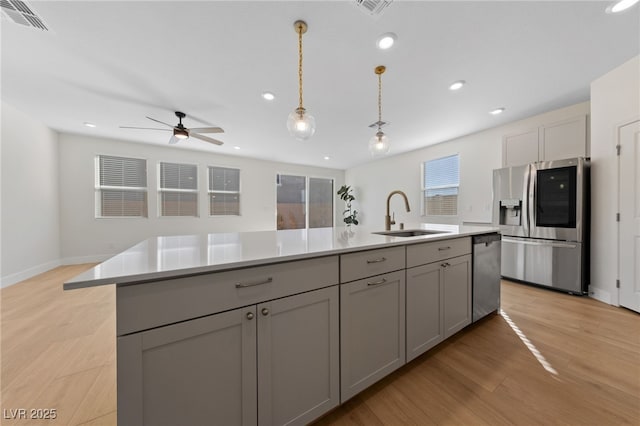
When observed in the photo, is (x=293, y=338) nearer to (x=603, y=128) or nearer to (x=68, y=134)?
(x=603, y=128)

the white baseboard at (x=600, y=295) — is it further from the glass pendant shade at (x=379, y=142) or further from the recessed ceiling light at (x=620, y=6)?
the glass pendant shade at (x=379, y=142)

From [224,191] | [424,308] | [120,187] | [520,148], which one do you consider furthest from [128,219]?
[520,148]

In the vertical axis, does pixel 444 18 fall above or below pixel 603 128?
above

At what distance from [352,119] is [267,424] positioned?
3703 millimetres

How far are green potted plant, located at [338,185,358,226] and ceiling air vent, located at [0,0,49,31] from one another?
235 inches

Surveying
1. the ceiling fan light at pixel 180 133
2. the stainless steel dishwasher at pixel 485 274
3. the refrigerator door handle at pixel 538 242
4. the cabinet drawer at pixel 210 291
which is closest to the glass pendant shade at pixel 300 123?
the cabinet drawer at pixel 210 291

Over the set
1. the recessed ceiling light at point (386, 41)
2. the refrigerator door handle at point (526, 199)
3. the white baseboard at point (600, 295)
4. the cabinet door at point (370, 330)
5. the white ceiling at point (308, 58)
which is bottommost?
the white baseboard at point (600, 295)

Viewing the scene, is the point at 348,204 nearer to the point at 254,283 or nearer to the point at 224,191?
the point at 224,191

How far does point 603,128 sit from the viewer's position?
8.37 feet

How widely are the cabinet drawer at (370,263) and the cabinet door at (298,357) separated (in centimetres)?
13

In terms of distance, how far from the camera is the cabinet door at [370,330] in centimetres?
118

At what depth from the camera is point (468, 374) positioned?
146 cm

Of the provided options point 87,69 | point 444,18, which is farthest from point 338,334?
point 87,69

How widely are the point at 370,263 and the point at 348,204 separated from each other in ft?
20.7
